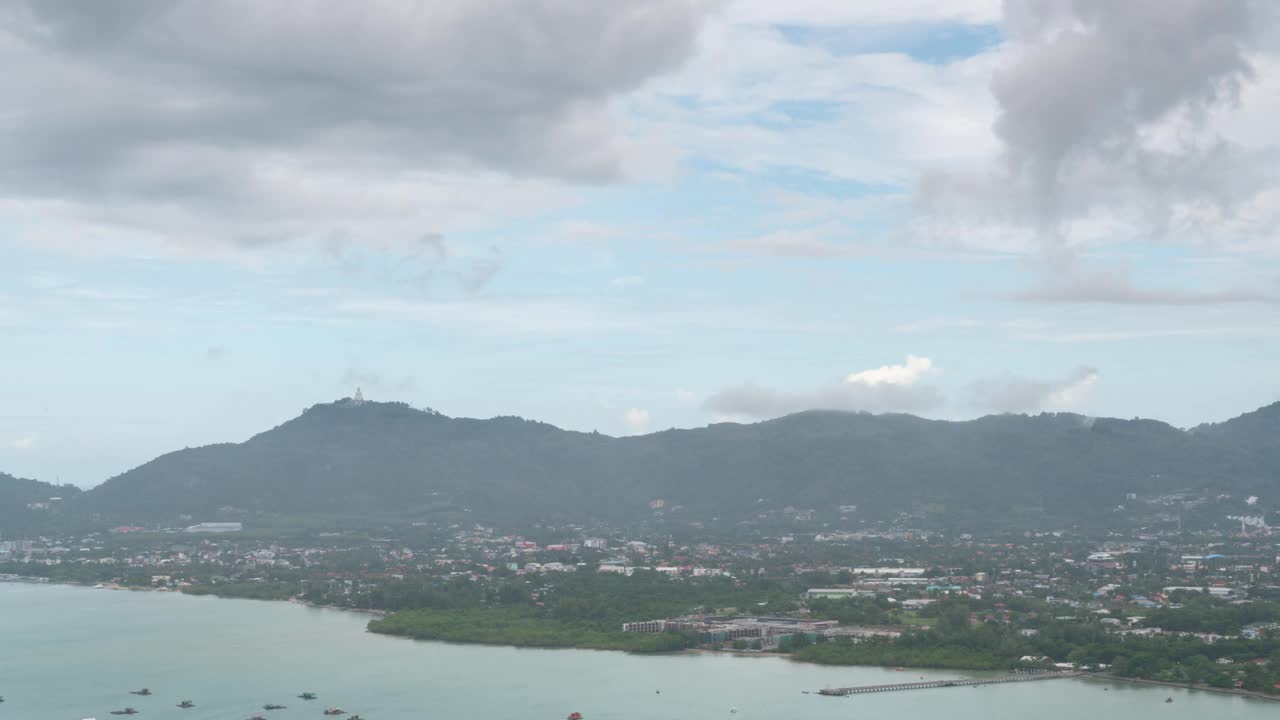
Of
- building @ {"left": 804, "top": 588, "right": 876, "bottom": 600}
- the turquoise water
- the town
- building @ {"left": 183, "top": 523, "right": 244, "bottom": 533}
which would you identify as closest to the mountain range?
building @ {"left": 183, "top": 523, "right": 244, "bottom": 533}

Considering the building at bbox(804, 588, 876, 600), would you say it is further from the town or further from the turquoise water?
the turquoise water

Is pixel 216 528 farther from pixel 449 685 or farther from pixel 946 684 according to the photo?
pixel 946 684

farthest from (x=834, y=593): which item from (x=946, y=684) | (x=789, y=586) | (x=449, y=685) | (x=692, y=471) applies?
(x=692, y=471)

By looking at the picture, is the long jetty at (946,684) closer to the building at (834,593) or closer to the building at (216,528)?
the building at (834,593)

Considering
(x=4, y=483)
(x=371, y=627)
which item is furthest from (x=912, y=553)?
(x=4, y=483)

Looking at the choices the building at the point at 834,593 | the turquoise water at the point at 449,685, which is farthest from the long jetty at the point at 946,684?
the building at the point at 834,593

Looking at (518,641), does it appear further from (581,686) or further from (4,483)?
(4,483)
